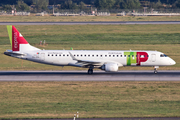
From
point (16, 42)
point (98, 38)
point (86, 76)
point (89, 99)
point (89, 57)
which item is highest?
point (98, 38)

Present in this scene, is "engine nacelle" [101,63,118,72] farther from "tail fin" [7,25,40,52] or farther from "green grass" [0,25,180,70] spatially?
"tail fin" [7,25,40,52]

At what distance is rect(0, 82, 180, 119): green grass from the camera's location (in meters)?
23.7

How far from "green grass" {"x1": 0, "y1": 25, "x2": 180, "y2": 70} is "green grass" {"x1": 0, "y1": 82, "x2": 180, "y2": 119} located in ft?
46.3

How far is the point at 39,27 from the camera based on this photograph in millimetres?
92312

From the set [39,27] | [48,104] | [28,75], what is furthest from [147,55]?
[39,27]

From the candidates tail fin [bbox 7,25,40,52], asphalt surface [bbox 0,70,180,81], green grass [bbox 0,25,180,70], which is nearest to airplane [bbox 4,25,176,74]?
tail fin [bbox 7,25,40,52]

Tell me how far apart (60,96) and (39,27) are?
65302 millimetres

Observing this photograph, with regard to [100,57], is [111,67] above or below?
below

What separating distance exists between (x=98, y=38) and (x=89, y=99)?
49444 millimetres

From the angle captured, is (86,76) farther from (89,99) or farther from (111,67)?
(89,99)

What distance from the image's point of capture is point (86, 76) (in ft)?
135

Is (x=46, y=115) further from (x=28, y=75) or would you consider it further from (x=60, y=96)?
(x=28, y=75)

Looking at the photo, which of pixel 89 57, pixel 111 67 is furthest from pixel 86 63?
pixel 111 67

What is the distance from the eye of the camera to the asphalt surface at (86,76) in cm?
3900
